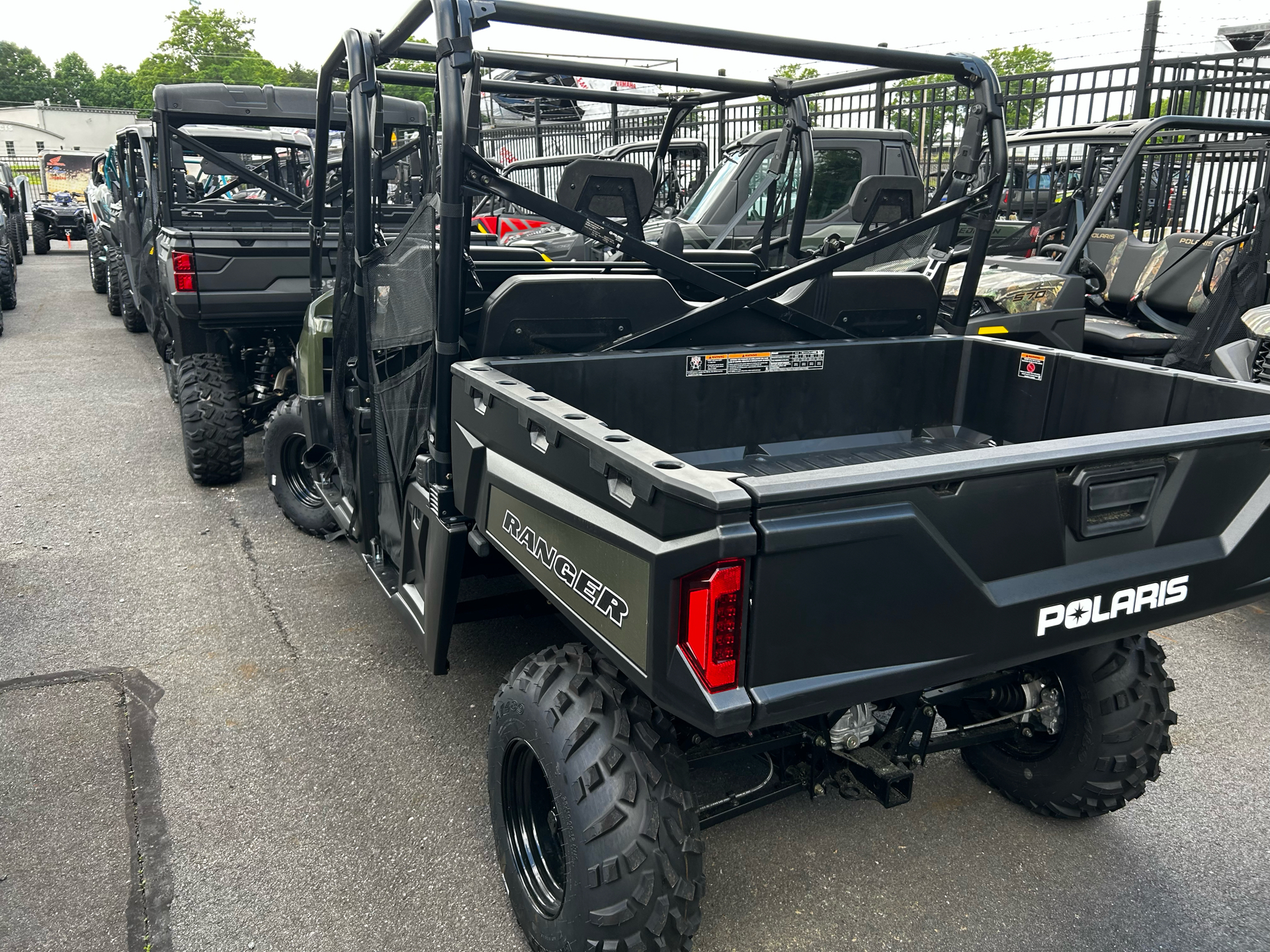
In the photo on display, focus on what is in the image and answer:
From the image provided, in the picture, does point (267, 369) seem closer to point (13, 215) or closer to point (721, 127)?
point (721, 127)

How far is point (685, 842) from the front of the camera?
2037 millimetres

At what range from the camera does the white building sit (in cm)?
5944

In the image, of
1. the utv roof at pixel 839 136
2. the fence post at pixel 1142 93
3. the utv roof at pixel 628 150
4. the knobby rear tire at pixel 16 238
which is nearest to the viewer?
the utv roof at pixel 628 150

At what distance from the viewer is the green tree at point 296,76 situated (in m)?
58.4

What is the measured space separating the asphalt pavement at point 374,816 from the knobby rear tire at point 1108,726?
0.18m

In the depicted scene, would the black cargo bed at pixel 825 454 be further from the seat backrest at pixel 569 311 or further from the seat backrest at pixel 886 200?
the seat backrest at pixel 886 200

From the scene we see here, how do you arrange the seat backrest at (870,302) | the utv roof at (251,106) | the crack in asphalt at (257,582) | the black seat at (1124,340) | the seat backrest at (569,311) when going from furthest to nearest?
the utv roof at (251,106)
the black seat at (1124,340)
the crack in asphalt at (257,582)
the seat backrest at (870,302)
the seat backrest at (569,311)

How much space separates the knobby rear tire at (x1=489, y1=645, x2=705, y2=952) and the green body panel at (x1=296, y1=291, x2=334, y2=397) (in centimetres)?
245

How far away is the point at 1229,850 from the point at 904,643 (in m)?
1.64

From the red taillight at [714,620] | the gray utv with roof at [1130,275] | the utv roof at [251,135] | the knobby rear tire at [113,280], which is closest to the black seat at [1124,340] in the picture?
the gray utv with roof at [1130,275]

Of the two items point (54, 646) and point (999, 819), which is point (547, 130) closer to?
point (54, 646)

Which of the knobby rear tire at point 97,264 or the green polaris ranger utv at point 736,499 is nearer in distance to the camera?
the green polaris ranger utv at point 736,499

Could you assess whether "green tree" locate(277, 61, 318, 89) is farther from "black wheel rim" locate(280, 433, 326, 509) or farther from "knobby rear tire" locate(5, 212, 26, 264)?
"black wheel rim" locate(280, 433, 326, 509)

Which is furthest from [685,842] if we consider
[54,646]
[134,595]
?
[134,595]
